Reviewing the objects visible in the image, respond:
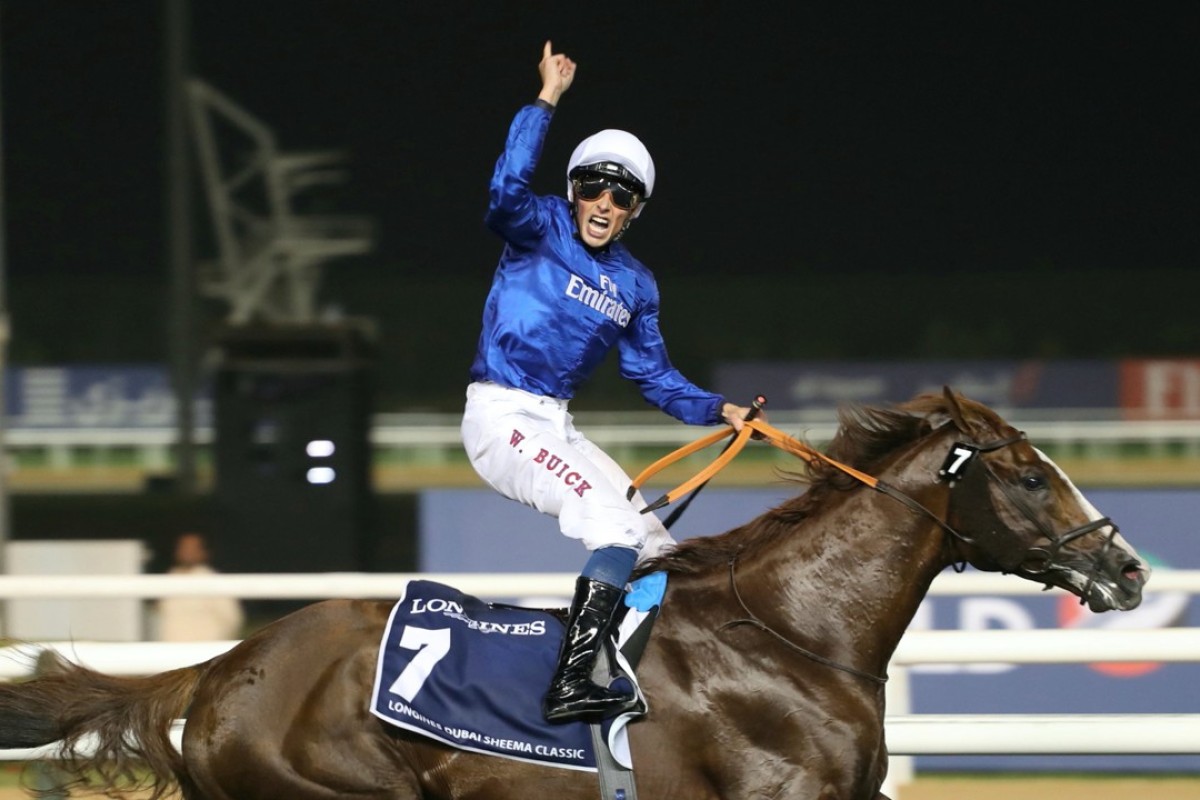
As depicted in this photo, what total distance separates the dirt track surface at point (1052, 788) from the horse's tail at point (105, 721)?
3.19m

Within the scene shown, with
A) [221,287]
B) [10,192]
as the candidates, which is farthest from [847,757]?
[10,192]

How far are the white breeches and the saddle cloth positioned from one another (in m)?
0.22

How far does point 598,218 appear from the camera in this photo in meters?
3.56

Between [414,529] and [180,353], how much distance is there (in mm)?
4543

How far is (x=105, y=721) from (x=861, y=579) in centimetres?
165

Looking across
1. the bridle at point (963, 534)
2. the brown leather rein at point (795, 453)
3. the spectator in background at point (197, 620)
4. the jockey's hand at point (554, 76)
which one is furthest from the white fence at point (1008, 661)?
the spectator in background at point (197, 620)

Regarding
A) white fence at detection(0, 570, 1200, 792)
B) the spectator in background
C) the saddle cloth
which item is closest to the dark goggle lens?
the saddle cloth

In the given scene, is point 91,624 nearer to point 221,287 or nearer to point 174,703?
point 174,703

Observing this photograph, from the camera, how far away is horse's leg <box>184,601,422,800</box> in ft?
10.7

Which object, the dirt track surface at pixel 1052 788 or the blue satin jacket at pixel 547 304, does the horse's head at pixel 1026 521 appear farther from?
the dirt track surface at pixel 1052 788

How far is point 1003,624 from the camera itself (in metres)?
6.45

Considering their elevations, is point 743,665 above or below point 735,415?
below

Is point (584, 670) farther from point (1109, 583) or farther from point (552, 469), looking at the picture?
point (1109, 583)

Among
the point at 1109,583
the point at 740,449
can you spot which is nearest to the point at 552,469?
the point at 740,449
